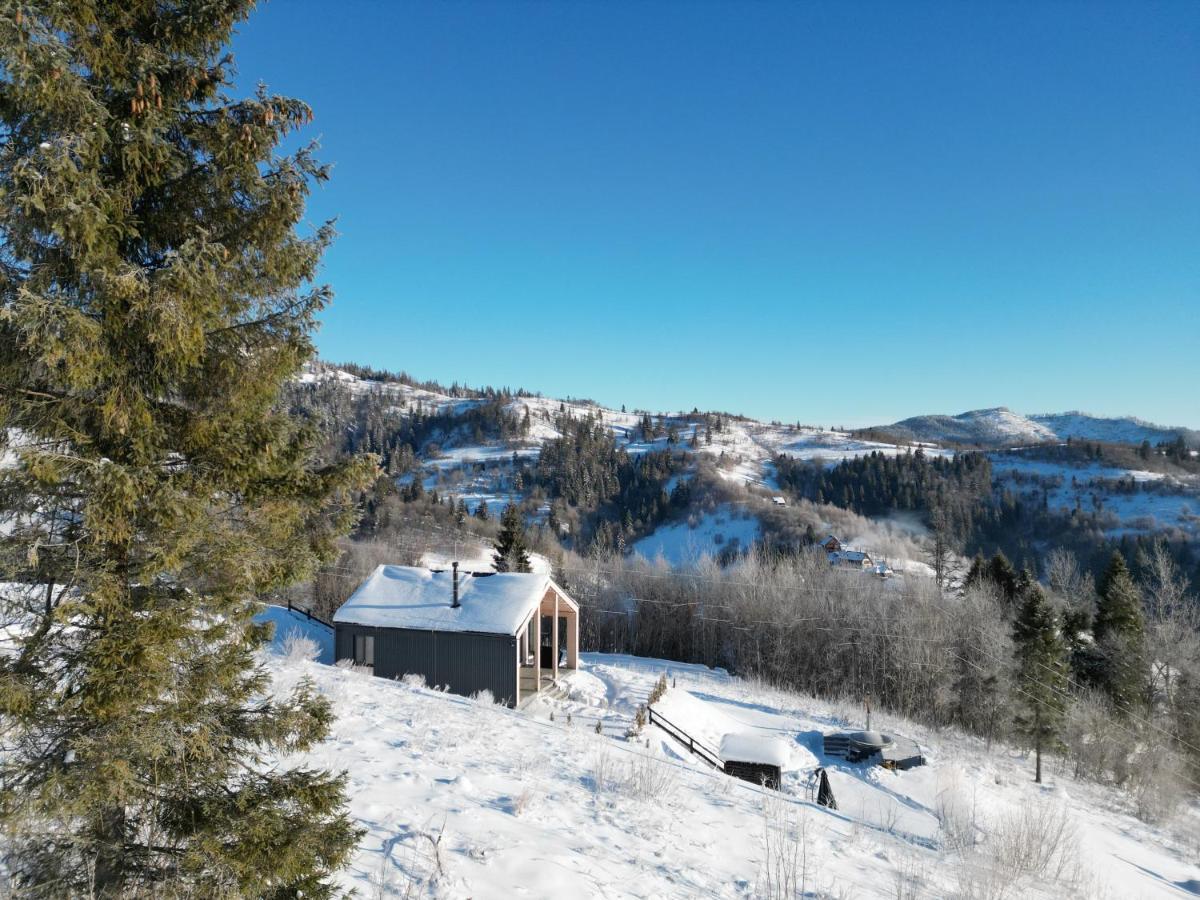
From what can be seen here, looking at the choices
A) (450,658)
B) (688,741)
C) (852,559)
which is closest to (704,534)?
(852,559)

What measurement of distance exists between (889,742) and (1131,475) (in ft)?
361

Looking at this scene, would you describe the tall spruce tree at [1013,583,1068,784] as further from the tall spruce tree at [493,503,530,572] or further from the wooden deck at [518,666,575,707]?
the tall spruce tree at [493,503,530,572]

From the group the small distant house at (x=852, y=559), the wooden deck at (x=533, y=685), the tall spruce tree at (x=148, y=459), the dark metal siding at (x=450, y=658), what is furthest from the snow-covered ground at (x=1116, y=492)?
the tall spruce tree at (x=148, y=459)

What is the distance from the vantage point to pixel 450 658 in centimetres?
2136

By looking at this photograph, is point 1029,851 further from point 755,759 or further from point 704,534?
point 704,534

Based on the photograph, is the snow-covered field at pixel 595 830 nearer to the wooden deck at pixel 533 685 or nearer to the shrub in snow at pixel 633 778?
the shrub in snow at pixel 633 778

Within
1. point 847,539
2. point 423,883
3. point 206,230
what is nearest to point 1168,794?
point 423,883

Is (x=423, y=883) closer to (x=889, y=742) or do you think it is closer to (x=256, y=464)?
(x=256, y=464)

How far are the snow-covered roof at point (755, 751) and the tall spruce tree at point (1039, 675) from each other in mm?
12278

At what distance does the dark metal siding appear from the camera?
814 inches

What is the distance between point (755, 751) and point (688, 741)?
249cm

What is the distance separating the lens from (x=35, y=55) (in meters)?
3.60

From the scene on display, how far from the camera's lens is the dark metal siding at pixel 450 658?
20.7m

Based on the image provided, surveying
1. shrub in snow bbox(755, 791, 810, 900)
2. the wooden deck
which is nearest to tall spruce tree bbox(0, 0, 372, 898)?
shrub in snow bbox(755, 791, 810, 900)
